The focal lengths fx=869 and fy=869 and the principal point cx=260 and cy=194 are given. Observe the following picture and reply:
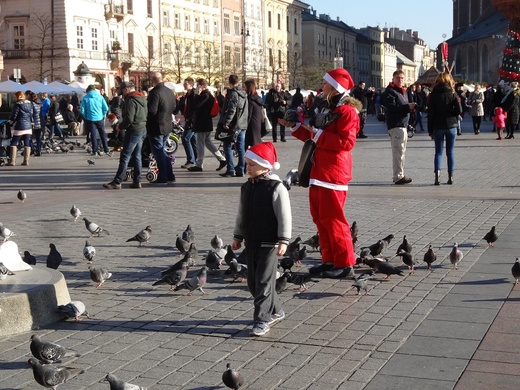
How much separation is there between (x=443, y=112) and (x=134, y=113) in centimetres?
527

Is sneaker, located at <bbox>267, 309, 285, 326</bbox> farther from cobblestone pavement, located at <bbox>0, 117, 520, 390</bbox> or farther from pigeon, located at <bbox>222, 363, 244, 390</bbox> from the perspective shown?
pigeon, located at <bbox>222, 363, 244, 390</bbox>

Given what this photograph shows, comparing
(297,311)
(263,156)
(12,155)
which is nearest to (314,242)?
(297,311)

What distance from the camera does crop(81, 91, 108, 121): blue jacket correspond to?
22.7 meters

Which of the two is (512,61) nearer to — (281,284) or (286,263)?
(286,263)

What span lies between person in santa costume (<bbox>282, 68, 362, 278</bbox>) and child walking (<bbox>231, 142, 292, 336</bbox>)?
5.08 feet

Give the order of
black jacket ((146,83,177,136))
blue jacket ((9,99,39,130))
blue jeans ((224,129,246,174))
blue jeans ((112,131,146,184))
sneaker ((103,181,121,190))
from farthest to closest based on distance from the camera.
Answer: blue jacket ((9,99,39,130))
blue jeans ((224,129,246,174))
black jacket ((146,83,177,136))
sneaker ((103,181,121,190))
blue jeans ((112,131,146,184))

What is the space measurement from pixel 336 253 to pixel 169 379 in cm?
287

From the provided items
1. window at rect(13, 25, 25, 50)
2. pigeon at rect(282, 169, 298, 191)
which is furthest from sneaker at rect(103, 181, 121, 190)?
window at rect(13, 25, 25, 50)

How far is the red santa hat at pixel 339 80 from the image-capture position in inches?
298

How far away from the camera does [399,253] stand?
8.09 m

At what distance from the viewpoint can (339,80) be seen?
7574mm

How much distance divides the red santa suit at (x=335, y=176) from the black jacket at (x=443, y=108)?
23.1ft

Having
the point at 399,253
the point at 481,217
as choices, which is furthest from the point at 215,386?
the point at 481,217

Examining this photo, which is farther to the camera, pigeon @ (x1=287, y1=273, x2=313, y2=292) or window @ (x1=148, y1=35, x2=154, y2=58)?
window @ (x1=148, y1=35, x2=154, y2=58)
